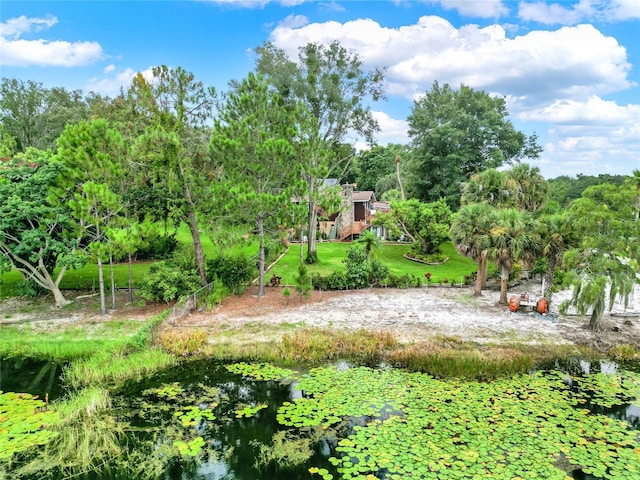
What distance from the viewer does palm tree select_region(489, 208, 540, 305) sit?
16.7 m

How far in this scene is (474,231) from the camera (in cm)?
1822

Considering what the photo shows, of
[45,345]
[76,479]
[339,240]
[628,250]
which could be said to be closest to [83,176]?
[45,345]

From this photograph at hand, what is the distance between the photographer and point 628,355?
13.0 m

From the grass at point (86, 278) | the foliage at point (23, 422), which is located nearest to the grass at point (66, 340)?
the foliage at point (23, 422)

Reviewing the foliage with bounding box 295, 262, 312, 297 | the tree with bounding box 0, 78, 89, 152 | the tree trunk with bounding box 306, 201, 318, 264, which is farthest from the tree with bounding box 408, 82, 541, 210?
the tree with bounding box 0, 78, 89, 152

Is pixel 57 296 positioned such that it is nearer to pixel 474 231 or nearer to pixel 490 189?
pixel 474 231

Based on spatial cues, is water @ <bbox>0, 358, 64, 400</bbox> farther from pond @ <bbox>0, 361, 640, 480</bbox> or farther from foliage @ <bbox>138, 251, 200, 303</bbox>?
foliage @ <bbox>138, 251, 200, 303</bbox>

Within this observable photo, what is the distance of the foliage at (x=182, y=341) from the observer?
44.3 ft

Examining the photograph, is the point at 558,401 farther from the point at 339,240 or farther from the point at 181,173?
the point at 339,240

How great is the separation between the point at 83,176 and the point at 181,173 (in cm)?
414

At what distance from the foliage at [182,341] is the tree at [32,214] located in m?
5.67

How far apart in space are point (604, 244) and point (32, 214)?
69.8 feet

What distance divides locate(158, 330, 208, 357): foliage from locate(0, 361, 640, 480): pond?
51.2 inches

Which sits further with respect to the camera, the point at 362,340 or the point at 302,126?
the point at 302,126
